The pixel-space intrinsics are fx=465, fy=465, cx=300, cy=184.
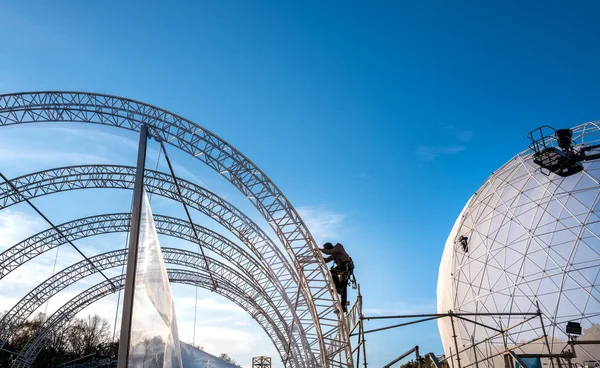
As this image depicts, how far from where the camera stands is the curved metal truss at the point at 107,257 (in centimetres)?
3309

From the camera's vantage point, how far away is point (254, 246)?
2909cm

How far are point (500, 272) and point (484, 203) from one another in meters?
4.90

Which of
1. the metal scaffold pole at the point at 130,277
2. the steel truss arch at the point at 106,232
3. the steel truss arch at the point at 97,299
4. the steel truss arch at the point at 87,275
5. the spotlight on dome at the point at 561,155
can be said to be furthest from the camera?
the steel truss arch at the point at 97,299

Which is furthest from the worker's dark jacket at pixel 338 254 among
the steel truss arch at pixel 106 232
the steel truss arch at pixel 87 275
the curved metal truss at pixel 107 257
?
the steel truss arch at pixel 87 275

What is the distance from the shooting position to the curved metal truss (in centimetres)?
3309

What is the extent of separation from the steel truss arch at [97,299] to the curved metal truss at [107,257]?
107 inches

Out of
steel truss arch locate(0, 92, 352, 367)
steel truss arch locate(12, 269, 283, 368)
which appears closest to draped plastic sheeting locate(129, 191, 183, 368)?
steel truss arch locate(0, 92, 352, 367)

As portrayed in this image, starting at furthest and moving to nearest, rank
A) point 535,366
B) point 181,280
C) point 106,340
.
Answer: point 106,340 → point 181,280 → point 535,366

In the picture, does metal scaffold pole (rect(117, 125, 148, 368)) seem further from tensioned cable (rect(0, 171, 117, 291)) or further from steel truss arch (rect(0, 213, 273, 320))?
steel truss arch (rect(0, 213, 273, 320))

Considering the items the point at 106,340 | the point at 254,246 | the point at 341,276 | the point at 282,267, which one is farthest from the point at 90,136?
the point at 106,340

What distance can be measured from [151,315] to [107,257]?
32.2 metres

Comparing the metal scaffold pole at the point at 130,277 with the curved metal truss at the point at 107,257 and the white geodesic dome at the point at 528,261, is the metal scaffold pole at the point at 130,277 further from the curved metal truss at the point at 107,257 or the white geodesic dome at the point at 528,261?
the curved metal truss at the point at 107,257

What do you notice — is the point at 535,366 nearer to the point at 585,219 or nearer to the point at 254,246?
the point at 585,219

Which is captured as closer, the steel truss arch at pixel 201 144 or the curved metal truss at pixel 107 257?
the steel truss arch at pixel 201 144
